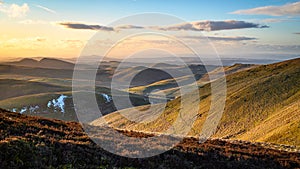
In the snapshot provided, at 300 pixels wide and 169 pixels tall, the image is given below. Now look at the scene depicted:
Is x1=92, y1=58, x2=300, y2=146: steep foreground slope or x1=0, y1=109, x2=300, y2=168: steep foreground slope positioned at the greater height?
x1=0, y1=109, x2=300, y2=168: steep foreground slope

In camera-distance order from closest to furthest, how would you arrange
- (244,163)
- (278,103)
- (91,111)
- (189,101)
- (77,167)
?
(77,167) < (244,163) < (278,103) < (189,101) < (91,111)

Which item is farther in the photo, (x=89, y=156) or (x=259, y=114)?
(x=259, y=114)

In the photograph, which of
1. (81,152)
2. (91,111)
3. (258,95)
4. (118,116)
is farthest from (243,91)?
(81,152)

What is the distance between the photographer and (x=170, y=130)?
4289 inches

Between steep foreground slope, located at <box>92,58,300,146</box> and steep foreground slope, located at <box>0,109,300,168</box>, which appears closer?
steep foreground slope, located at <box>0,109,300,168</box>

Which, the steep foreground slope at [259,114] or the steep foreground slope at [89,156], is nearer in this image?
the steep foreground slope at [89,156]

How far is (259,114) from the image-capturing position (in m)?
91.9

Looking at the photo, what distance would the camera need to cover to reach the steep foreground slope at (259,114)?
65.9 metres

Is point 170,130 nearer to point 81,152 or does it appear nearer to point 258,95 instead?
point 258,95

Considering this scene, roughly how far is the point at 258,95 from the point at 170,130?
35676 millimetres

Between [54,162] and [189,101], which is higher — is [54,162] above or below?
above

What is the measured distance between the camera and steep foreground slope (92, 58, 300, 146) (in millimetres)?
65875

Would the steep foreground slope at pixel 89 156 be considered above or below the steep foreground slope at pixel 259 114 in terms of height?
above

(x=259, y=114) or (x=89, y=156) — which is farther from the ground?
(x=89, y=156)
